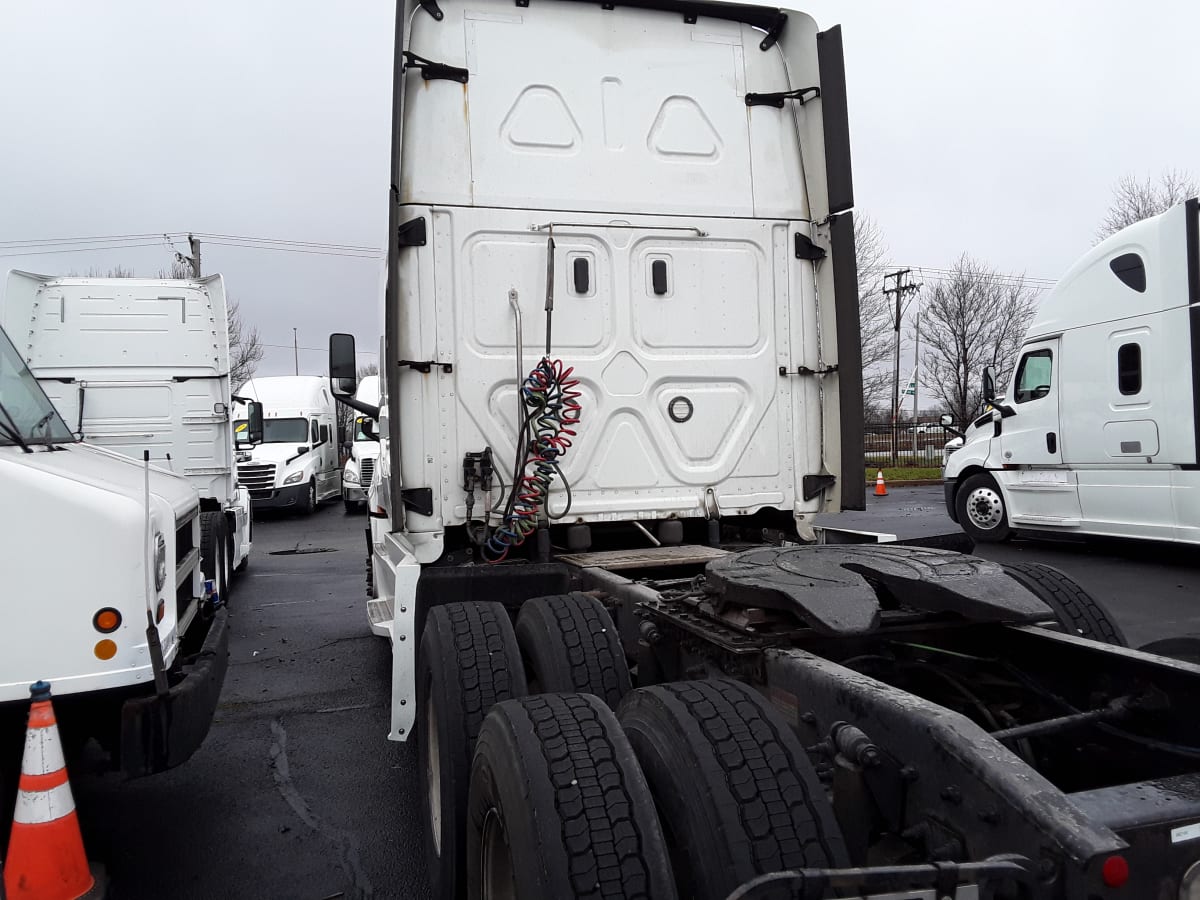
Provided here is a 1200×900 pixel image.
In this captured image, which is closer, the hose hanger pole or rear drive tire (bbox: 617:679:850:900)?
rear drive tire (bbox: 617:679:850:900)

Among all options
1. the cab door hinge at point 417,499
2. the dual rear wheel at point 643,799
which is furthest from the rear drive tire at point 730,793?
the cab door hinge at point 417,499

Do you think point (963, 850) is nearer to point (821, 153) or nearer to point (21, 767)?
point (21, 767)

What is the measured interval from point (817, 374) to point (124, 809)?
160 inches

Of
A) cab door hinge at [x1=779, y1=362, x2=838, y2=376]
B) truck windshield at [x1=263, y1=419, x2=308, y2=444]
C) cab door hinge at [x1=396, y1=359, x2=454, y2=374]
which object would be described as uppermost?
truck windshield at [x1=263, y1=419, x2=308, y2=444]

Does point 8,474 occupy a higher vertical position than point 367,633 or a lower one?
higher

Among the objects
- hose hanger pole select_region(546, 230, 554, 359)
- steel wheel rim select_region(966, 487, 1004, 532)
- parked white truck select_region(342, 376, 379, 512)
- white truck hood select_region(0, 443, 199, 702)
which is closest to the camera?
white truck hood select_region(0, 443, 199, 702)

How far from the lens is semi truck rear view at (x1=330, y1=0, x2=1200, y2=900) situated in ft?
8.35

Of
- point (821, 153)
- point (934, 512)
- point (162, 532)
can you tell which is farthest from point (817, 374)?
point (934, 512)

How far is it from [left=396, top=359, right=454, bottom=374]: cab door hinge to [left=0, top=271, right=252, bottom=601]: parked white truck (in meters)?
4.75

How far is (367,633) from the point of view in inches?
307

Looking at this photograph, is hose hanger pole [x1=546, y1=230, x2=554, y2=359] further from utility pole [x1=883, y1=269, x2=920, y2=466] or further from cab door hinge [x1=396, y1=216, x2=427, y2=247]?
utility pole [x1=883, y1=269, x2=920, y2=466]

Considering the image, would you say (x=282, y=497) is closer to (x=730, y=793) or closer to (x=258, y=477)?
(x=258, y=477)

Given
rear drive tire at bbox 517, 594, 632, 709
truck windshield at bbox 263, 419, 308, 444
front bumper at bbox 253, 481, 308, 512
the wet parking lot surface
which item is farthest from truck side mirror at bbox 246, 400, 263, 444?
truck windshield at bbox 263, 419, 308, 444

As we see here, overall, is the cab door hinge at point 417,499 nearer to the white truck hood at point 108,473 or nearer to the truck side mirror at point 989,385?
the white truck hood at point 108,473
